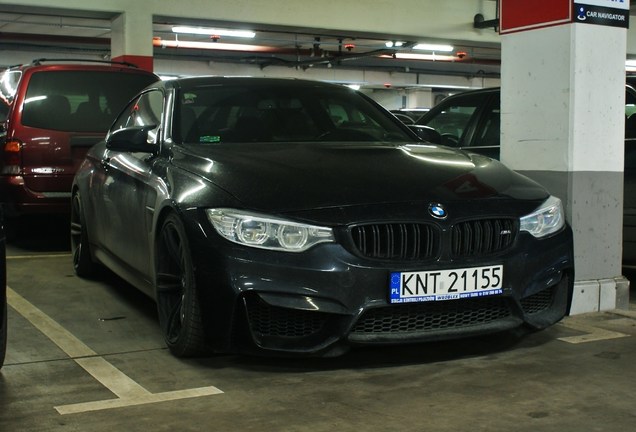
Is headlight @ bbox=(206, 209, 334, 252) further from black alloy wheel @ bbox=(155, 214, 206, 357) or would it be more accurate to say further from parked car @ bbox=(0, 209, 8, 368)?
parked car @ bbox=(0, 209, 8, 368)

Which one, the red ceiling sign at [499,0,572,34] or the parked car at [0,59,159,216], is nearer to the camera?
the red ceiling sign at [499,0,572,34]

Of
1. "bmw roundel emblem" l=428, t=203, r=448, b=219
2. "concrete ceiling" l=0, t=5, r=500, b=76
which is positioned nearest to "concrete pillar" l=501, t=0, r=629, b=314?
"bmw roundel emblem" l=428, t=203, r=448, b=219

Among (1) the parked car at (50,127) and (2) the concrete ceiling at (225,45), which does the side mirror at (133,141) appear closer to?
(1) the parked car at (50,127)

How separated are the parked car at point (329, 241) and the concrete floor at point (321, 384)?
0.59 feet

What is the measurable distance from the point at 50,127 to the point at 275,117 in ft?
10.3

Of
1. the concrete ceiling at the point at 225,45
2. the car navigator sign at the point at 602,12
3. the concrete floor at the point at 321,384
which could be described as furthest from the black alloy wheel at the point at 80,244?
the concrete ceiling at the point at 225,45

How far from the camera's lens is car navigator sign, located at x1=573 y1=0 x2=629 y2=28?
516cm

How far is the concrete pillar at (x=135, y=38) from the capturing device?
42.7ft

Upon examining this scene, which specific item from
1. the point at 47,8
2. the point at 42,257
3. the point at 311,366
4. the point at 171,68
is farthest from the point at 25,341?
the point at 171,68

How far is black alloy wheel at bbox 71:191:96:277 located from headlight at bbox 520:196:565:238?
3146 mm

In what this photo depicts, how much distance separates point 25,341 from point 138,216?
0.82 m

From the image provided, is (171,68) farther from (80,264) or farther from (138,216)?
(138,216)

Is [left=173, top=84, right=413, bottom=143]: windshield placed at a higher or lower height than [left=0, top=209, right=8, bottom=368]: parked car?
higher

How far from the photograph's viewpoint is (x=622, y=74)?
538 centimetres
